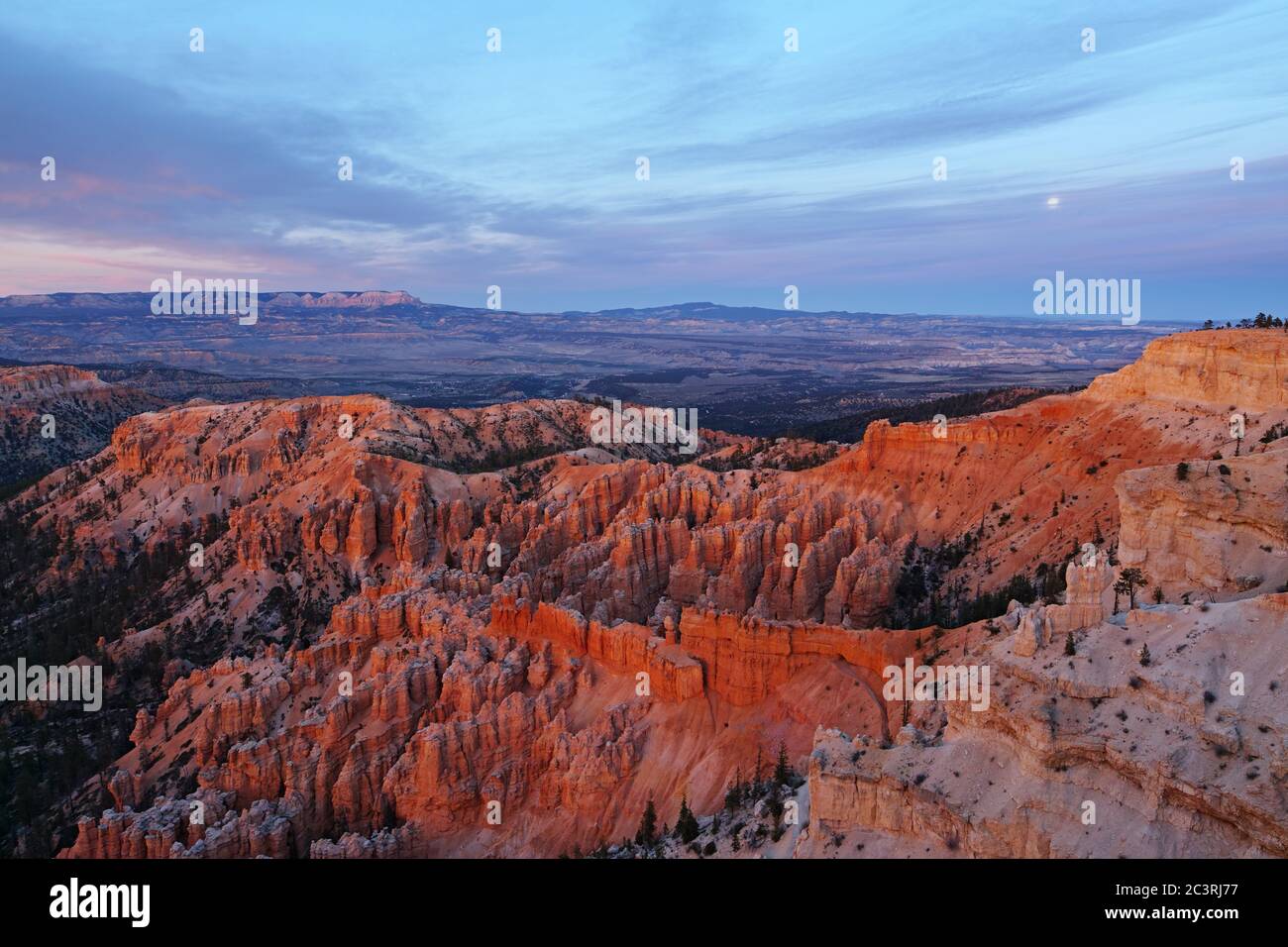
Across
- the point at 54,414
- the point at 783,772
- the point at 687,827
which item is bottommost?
the point at 687,827

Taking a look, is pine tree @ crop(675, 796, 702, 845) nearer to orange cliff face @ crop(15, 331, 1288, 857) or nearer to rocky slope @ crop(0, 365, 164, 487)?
orange cliff face @ crop(15, 331, 1288, 857)

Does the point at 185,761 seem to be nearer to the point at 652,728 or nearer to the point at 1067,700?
the point at 652,728

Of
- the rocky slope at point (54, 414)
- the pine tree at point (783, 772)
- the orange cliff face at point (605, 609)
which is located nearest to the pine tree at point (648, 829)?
the orange cliff face at point (605, 609)

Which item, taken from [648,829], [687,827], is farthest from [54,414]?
[687,827]

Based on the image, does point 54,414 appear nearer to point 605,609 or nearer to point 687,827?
point 605,609

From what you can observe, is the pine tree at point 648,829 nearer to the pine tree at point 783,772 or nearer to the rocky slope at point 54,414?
the pine tree at point 783,772

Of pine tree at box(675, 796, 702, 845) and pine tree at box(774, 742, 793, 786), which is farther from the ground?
pine tree at box(774, 742, 793, 786)

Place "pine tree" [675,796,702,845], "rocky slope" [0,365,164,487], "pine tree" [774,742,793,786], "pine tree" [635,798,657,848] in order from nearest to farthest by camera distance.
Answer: "pine tree" [675,796,702,845] < "pine tree" [774,742,793,786] < "pine tree" [635,798,657,848] < "rocky slope" [0,365,164,487]

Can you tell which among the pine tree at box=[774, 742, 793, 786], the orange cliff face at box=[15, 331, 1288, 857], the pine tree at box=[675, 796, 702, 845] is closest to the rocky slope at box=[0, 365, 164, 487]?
the orange cliff face at box=[15, 331, 1288, 857]
